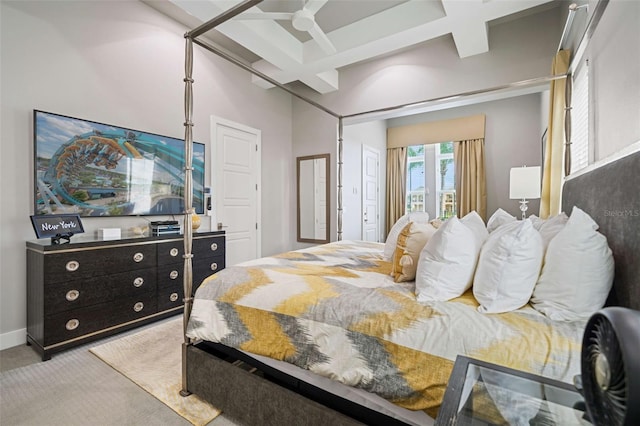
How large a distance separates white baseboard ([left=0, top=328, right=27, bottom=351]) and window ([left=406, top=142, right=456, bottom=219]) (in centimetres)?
578

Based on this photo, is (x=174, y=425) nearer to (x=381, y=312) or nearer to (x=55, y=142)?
(x=381, y=312)

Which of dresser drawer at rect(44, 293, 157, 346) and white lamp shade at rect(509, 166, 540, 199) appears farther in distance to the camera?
white lamp shade at rect(509, 166, 540, 199)

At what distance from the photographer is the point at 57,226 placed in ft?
7.72

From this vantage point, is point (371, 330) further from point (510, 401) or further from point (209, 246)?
point (209, 246)

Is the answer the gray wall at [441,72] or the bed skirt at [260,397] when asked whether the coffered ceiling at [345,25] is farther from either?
the bed skirt at [260,397]

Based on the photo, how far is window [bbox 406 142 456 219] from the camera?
5789 mm

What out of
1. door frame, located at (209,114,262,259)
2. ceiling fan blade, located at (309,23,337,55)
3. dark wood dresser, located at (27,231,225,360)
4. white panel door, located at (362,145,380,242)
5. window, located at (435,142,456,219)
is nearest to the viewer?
dark wood dresser, located at (27,231,225,360)

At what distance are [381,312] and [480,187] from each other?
4.83m

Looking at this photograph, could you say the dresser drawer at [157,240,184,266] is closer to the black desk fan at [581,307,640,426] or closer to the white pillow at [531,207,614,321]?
the white pillow at [531,207,614,321]

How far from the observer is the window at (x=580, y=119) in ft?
6.60

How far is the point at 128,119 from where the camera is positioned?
305cm

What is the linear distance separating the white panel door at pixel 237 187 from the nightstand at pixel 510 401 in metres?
3.62

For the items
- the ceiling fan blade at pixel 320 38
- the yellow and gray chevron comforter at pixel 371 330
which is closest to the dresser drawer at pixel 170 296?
the yellow and gray chevron comforter at pixel 371 330

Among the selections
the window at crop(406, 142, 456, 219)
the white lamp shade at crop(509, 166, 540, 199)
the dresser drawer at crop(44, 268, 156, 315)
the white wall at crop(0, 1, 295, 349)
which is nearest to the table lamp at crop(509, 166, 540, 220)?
the white lamp shade at crop(509, 166, 540, 199)
